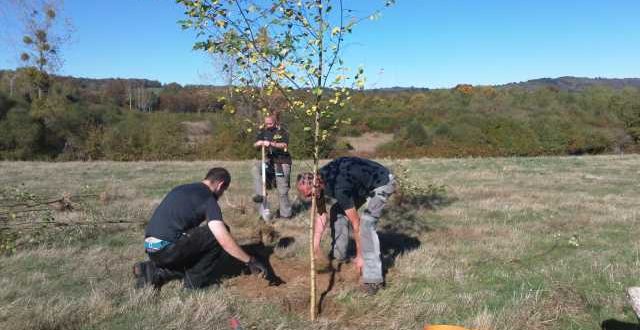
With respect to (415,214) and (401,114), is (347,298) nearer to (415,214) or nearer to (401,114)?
(415,214)

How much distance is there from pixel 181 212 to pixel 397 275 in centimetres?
226

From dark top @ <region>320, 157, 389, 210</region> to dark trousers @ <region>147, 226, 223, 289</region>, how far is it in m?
1.17

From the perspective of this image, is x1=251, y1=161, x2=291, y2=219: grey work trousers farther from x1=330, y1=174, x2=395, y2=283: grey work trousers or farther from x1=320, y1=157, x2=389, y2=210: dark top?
x1=330, y1=174, x2=395, y2=283: grey work trousers

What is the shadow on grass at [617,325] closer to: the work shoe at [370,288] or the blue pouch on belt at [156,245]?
the work shoe at [370,288]

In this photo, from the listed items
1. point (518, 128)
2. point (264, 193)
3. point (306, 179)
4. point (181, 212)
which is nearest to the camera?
point (306, 179)

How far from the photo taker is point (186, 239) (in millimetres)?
4750

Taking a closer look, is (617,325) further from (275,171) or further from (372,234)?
(275,171)

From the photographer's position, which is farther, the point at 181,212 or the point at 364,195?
the point at 364,195

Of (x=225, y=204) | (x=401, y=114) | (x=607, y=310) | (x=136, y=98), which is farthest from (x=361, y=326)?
(x=136, y=98)

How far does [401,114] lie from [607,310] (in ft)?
152

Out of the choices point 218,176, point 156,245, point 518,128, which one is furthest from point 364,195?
point 518,128

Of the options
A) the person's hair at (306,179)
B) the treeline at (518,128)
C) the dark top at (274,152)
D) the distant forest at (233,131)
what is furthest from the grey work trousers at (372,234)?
the treeline at (518,128)

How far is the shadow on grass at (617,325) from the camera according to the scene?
420 centimetres

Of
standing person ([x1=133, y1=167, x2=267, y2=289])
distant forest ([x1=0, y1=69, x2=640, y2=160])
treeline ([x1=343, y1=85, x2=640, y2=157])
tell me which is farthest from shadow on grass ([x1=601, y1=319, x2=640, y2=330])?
treeline ([x1=343, y1=85, x2=640, y2=157])
